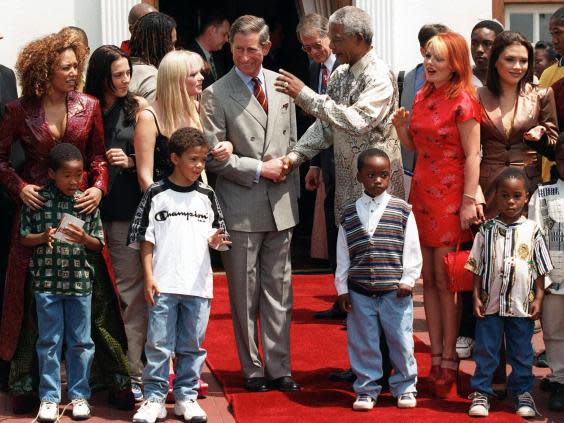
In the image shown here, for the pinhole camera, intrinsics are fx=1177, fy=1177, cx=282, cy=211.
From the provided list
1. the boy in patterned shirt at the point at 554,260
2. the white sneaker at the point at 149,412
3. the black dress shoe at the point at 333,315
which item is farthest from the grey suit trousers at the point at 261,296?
the black dress shoe at the point at 333,315

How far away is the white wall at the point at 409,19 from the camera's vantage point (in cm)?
1149

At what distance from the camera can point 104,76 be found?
6.86m

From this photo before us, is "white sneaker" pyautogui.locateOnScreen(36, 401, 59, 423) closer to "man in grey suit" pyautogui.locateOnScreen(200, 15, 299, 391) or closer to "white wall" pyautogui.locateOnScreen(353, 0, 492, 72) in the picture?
"man in grey suit" pyautogui.locateOnScreen(200, 15, 299, 391)

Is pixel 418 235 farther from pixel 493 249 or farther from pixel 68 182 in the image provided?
pixel 68 182

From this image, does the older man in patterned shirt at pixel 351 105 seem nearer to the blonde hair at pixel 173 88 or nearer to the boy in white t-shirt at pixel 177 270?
the blonde hair at pixel 173 88

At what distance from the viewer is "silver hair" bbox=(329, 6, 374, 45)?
701 cm

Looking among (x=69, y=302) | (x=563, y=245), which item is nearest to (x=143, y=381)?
(x=69, y=302)

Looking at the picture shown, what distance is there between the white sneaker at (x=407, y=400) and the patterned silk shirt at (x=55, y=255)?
6.11 feet

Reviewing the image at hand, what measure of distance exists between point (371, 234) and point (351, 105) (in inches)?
35.5

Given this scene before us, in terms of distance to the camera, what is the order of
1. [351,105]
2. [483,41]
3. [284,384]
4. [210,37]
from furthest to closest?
[210,37], [483,41], [351,105], [284,384]

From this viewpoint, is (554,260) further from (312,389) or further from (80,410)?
(80,410)

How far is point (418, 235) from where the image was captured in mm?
6852

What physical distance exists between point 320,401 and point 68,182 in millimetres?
1913

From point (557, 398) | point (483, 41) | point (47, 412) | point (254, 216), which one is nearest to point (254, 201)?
point (254, 216)
